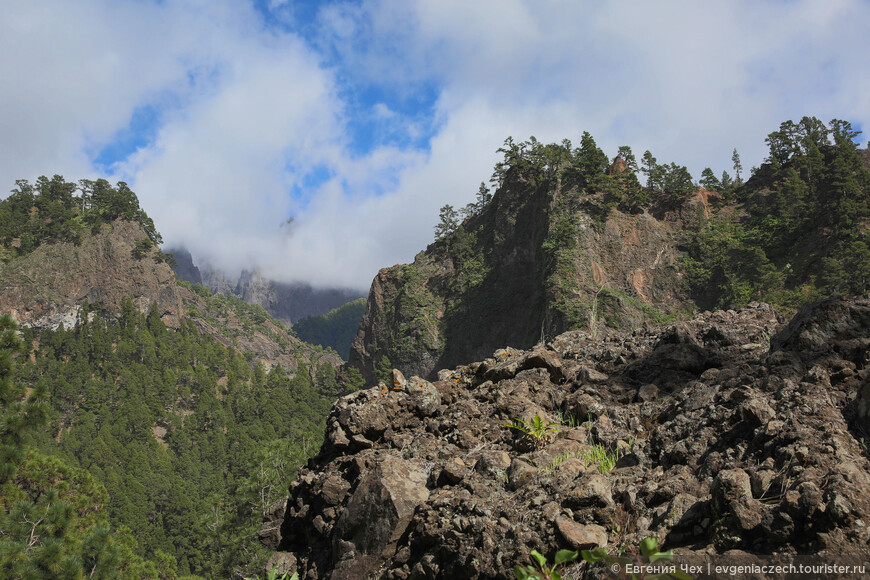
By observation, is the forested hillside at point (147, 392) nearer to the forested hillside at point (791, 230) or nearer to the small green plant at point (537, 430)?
the small green plant at point (537, 430)

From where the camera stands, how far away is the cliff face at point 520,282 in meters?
51.8

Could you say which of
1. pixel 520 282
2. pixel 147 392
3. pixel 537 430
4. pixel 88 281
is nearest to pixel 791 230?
pixel 520 282

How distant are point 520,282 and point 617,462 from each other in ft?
209

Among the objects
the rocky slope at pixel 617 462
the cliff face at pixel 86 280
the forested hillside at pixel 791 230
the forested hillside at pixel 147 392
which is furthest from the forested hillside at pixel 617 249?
the cliff face at pixel 86 280

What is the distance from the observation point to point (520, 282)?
223ft

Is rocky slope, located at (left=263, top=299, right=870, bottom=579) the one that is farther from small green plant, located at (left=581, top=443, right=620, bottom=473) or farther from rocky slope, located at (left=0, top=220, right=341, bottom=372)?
rocky slope, located at (left=0, top=220, right=341, bottom=372)

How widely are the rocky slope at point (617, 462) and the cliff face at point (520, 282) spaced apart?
37.5 meters

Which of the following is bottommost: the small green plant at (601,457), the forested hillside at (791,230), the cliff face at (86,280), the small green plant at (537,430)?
the small green plant at (601,457)

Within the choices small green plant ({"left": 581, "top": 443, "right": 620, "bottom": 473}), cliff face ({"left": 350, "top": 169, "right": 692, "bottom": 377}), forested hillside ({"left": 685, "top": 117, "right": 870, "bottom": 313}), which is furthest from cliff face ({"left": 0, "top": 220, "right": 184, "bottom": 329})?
small green plant ({"left": 581, "top": 443, "right": 620, "bottom": 473})

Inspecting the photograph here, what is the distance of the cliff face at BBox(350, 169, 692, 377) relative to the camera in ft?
170

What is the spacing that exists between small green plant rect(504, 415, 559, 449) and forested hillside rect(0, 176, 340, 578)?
1043 inches

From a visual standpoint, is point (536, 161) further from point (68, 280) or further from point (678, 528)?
point (68, 280)

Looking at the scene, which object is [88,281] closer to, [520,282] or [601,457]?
[520,282]

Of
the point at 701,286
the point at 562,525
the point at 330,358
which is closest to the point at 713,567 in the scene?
the point at 562,525
